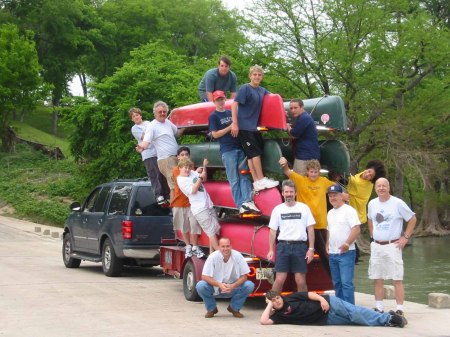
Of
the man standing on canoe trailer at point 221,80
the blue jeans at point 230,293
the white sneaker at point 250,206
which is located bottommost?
the blue jeans at point 230,293

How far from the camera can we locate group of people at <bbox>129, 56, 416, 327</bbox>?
11.2 m

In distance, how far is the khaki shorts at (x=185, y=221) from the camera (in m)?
14.0

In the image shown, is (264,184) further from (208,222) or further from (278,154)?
(208,222)

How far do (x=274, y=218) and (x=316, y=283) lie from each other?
4.91 feet

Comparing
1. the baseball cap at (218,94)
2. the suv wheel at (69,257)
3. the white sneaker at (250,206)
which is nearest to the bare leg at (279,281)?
the white sneaker at (250,206)

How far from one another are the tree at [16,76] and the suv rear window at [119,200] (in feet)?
100

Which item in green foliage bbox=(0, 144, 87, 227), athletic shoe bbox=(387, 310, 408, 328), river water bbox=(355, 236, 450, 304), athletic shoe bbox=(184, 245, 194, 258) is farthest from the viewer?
green foliage bbox=(0, 144, 87, 227)

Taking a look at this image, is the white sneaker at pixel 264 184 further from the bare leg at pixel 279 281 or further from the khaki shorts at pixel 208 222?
the bare leg at pixel 279 281

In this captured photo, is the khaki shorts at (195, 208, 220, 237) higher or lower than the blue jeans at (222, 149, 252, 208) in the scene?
lower

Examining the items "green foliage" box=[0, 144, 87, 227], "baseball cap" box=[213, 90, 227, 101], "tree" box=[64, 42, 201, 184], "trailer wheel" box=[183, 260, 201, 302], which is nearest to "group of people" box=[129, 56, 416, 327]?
"baseball cap" box=[213, 90, 227, 101]

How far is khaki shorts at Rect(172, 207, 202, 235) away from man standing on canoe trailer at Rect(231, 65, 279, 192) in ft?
5.78

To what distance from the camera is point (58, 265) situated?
19.6 m

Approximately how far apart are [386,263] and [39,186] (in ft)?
103

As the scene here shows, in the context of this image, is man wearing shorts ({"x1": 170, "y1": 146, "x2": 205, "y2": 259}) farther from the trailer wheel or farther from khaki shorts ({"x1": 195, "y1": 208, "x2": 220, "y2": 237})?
khaki shorts ({"x1": 195, "y1": 208, "x2": 220, "y2": 237})
